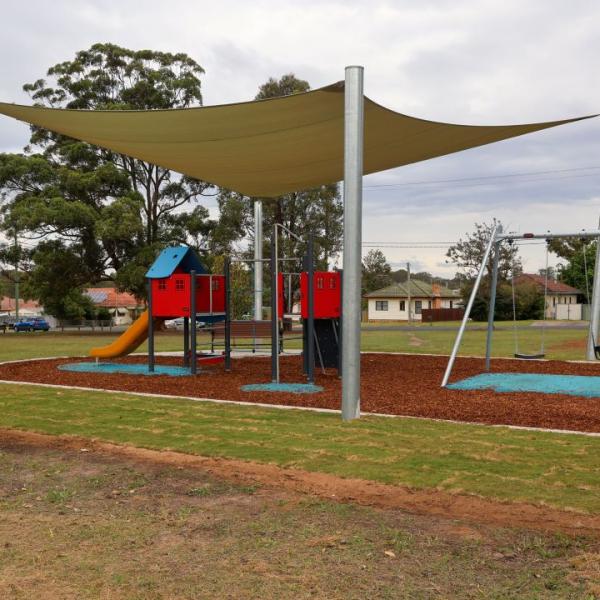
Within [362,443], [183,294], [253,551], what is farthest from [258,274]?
[253,551]

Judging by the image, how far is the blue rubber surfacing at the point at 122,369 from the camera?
11.5 m

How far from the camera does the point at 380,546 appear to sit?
11.1 ft

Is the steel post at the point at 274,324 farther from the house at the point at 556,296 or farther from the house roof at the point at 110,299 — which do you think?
the house roof at the point at 110,299

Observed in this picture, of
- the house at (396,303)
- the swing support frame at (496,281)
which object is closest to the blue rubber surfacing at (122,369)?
the swing support frame at (496,281)

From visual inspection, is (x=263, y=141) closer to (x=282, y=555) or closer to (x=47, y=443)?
(x=47, y=443)

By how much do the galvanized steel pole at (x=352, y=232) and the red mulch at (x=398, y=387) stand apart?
750mm

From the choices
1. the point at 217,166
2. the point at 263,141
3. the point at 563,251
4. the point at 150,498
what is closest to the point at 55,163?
the point at 217,166

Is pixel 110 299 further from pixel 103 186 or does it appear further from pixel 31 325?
pixel 103 186

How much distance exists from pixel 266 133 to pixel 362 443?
4.84 metres

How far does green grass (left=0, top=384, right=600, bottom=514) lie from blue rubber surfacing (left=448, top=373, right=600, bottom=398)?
275 cm

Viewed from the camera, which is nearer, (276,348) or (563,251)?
(276,348)

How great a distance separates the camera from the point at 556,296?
2010 inches

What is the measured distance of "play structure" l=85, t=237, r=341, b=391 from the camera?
1041 centimetres

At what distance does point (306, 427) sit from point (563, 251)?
59.7 m
